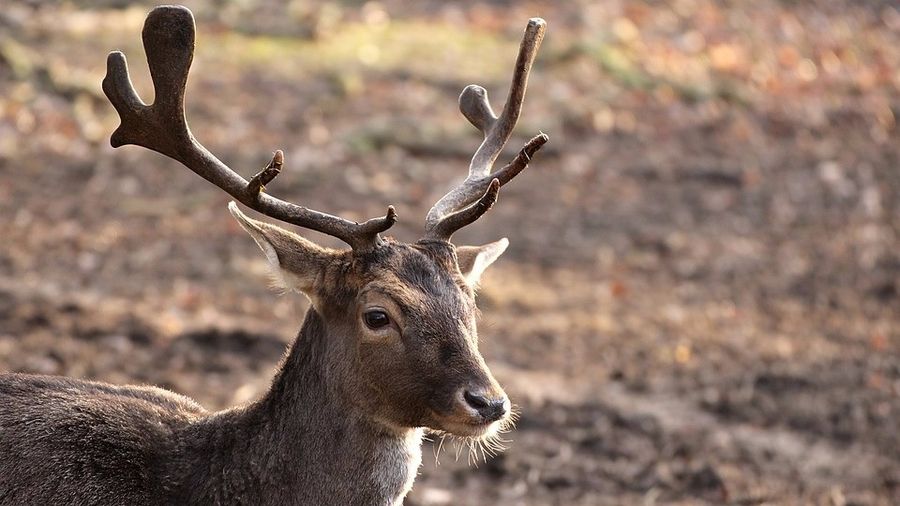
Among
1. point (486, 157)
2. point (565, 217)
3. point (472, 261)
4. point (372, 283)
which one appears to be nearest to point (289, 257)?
point (372, 283)

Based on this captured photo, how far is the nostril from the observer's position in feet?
16.0

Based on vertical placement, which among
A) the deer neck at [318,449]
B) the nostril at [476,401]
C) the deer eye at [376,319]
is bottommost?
the deer neck at [318,449]

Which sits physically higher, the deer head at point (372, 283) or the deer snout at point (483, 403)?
the deer head at point (372, 283)

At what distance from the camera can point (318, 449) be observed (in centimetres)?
512

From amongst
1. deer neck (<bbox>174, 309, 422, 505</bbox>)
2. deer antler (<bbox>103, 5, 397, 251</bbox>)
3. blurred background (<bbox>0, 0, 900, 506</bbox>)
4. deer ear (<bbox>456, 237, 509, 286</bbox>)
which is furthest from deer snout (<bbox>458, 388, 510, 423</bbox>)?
blurred background (<bbox>0, 0, 900, 506</bbox>)

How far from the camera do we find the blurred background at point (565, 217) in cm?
836

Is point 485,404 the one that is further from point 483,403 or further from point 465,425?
point 465,425

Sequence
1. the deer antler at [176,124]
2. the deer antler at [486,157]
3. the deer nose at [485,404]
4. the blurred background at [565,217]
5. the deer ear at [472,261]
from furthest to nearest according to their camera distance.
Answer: the blurred background at [565,217]
the deer ear at [472,261]
the deer antler at [486,157]
the deer antler at [176,124]
the deer nose at [485,404]

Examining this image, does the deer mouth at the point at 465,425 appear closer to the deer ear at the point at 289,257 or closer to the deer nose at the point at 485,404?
the deer nose at the point at 485,404

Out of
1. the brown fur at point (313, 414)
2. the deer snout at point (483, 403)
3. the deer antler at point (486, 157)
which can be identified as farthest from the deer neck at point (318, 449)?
the deer antler at point (486, 157)

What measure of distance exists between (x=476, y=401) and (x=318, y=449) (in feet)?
2.24

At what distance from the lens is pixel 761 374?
9.41 meters

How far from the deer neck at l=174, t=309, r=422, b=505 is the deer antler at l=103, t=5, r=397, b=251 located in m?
0.46

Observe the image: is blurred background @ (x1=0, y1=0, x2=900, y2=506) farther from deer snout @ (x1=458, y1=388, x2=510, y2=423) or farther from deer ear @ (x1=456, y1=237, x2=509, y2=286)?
deer snout @ (x1=458, y1=388, x2=510, y2=423)
